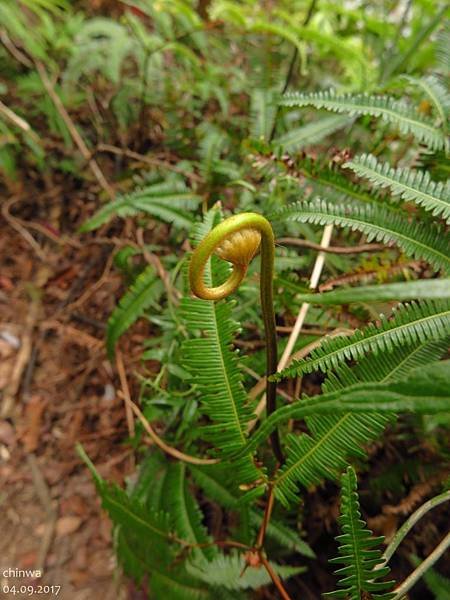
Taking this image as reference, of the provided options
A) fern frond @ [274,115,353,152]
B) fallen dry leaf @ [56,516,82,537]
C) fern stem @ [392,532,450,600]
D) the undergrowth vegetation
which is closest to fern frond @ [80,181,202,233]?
the undergrowth vegetation

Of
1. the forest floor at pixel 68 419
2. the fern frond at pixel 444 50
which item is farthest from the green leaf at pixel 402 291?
the fern frond at pixel 444 50

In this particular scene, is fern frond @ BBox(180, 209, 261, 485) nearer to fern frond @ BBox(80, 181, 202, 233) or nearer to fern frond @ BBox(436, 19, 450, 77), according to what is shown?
fern frond @ BBox(80, 181, 202, 233)

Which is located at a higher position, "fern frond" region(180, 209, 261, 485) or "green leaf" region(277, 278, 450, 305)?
"green leaf" region(277, 278, 450, 305)

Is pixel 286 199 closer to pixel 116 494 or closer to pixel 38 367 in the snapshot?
pixel 116 494

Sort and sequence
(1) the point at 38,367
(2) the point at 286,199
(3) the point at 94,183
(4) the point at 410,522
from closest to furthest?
(4) the point at 410,522 < (2) the point at 286,199 < (1) the point at 38,367 < (3) the point at 94,183

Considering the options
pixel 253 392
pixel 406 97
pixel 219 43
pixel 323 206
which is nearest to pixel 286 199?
pixel 323 206

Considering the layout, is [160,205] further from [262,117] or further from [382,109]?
[382,109]
